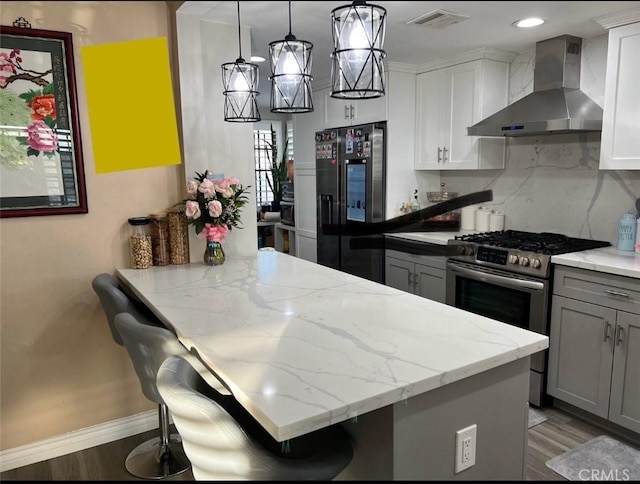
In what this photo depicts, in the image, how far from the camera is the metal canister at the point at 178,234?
92.0 inches

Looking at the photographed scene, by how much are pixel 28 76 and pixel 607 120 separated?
281 centimetres

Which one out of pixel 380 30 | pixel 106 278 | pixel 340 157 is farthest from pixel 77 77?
pixel 340 157

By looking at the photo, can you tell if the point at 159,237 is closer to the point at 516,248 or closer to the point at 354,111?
the point at 516,248

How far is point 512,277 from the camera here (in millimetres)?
2672

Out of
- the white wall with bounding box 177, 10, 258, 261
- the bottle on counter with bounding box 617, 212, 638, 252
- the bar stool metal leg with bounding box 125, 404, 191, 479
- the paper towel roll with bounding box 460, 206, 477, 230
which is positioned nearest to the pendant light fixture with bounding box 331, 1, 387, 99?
the white wall with bounding box 177, 10, 258, 261

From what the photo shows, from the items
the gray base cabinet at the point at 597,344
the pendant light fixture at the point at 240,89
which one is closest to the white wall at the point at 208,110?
the pendant light fixture at the point at 240,89

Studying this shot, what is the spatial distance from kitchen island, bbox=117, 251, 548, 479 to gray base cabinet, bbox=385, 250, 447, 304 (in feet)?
5.06

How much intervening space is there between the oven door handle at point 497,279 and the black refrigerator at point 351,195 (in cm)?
85

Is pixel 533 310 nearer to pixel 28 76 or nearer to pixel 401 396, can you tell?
pixel 401 396

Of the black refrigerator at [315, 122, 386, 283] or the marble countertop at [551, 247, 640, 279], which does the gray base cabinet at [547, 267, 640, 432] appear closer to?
the marble countertop at [551, 247, 640, 279]

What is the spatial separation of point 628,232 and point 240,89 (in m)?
2.18

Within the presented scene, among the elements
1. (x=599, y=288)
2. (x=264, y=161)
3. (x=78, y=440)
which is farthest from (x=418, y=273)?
(x=264, y=161)

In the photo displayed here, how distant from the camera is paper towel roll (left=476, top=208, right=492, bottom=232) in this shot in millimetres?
3453

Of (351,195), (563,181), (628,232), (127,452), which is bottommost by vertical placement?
(127,452)
